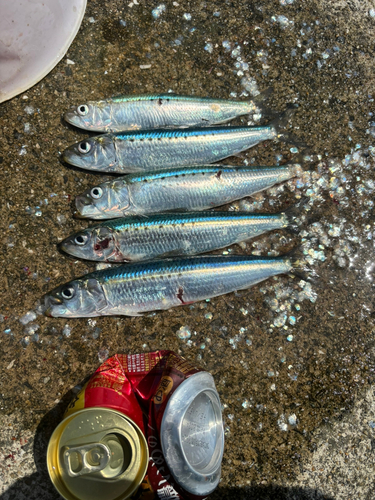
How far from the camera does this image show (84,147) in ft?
9.81

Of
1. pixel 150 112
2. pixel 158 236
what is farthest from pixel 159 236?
pixel 150 112

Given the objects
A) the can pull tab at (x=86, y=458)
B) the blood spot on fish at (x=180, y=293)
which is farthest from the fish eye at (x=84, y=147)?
the can pull tab at (x=86, y=458)

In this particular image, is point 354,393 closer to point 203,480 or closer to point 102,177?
point 203,480

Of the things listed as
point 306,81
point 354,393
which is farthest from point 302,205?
point 354,393

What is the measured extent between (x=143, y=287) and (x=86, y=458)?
123cm

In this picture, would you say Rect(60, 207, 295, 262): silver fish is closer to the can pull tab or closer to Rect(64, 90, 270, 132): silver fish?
Rect(64, 90, 270, 132): silver fish

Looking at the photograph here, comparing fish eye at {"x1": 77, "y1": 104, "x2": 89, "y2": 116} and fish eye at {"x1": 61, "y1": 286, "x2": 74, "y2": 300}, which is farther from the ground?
fish eye at {"x1": 77, "y1": 104, "x2": 89, "y2": 116}

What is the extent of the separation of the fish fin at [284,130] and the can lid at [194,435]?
2398 millimetres

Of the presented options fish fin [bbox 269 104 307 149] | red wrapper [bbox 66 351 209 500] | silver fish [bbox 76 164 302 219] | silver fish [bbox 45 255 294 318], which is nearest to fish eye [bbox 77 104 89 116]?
→ silver fish [bbox 76 164 302 219]

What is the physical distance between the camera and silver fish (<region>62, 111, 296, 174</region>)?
3.02m

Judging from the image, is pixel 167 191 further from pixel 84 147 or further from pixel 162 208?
pixel 84 147

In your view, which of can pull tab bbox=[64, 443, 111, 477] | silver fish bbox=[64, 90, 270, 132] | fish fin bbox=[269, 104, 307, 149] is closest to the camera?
can pull tab bbox=[64, 443, 111, 477]

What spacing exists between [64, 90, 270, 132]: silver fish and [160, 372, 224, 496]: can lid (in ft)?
7.51

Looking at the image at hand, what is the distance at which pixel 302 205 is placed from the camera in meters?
3.32
